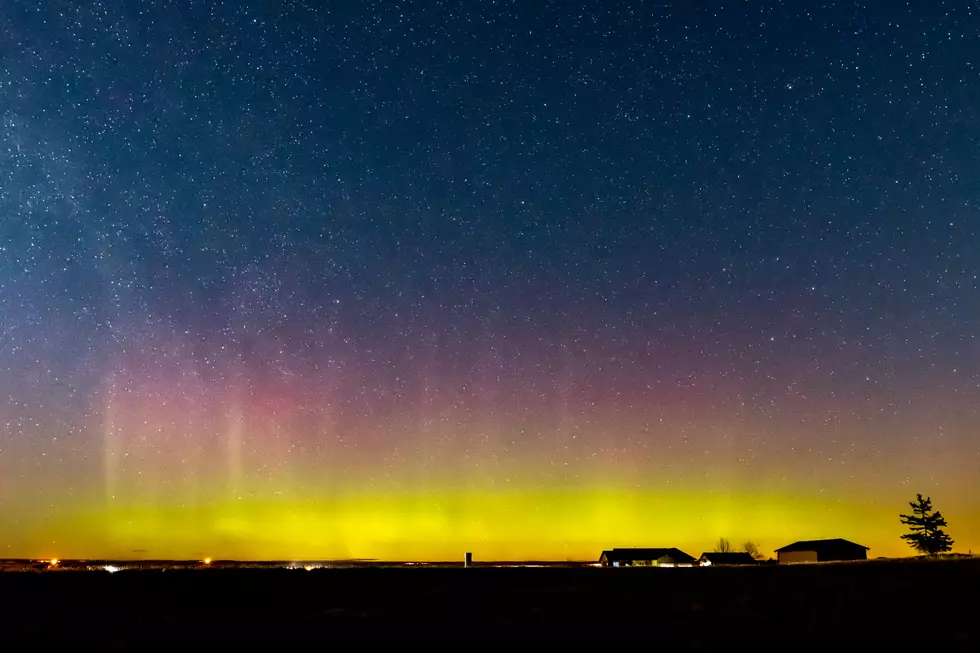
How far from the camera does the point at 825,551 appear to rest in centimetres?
7181

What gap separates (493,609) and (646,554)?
80.7 m

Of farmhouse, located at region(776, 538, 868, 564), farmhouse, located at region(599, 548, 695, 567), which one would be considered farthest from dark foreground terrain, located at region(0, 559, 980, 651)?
farmhouse, located at region(599, 548, 695, 567)

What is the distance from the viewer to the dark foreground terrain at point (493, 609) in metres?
7.04

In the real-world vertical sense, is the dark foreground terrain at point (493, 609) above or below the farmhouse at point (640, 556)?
above

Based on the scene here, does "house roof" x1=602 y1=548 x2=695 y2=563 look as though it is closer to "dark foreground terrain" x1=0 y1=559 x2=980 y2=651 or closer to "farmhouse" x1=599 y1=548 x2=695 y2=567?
"farmhouse" x1=599 y1=548 x2=695 y2=567

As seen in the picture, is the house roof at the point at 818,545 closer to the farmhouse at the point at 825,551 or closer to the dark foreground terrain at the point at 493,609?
the farmhouse at the point at 825,551

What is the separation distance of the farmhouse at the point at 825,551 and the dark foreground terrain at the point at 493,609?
217 feet

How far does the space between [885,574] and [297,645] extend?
238 inches

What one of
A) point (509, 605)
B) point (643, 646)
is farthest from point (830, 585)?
point (509, 605)

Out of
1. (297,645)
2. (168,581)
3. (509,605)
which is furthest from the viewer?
(168,581)

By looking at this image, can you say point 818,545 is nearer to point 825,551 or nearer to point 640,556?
point 825,551

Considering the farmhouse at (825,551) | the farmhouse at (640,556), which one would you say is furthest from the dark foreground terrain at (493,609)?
the farmhouse at (640,556)

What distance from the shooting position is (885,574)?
8.23 meters

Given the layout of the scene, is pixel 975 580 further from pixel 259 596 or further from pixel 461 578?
pixel 259 596
